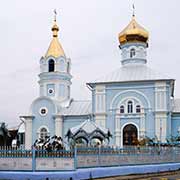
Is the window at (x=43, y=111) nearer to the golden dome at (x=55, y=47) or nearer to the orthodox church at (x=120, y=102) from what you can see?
the orthodox church at (x=120, y=102)

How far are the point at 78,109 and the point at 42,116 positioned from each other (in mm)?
3555

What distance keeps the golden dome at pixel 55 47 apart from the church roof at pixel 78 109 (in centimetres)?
537

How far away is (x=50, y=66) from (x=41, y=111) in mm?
5587

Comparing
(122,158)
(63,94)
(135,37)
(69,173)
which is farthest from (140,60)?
(69,173)

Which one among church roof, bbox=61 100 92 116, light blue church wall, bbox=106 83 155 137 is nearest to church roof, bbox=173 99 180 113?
light blue church wall, bbox=106 83 155 137

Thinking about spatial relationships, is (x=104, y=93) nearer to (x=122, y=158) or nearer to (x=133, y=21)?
(x=133, y=21)

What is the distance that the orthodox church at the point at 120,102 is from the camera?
34.3 metres

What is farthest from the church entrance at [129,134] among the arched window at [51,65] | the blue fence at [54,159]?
the blue fence at [54,159]

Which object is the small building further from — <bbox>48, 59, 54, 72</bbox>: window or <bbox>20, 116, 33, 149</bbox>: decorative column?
<bbox>48, 59, 54, 72</bbox>: window

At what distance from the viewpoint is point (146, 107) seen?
114 ft

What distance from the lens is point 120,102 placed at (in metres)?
35.4

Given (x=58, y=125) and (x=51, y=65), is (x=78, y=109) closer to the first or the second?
(x=58, y=125)

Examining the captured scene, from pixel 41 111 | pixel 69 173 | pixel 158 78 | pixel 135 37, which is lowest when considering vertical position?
pixel 69 173

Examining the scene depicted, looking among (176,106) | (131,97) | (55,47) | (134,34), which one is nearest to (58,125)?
(131,97)
